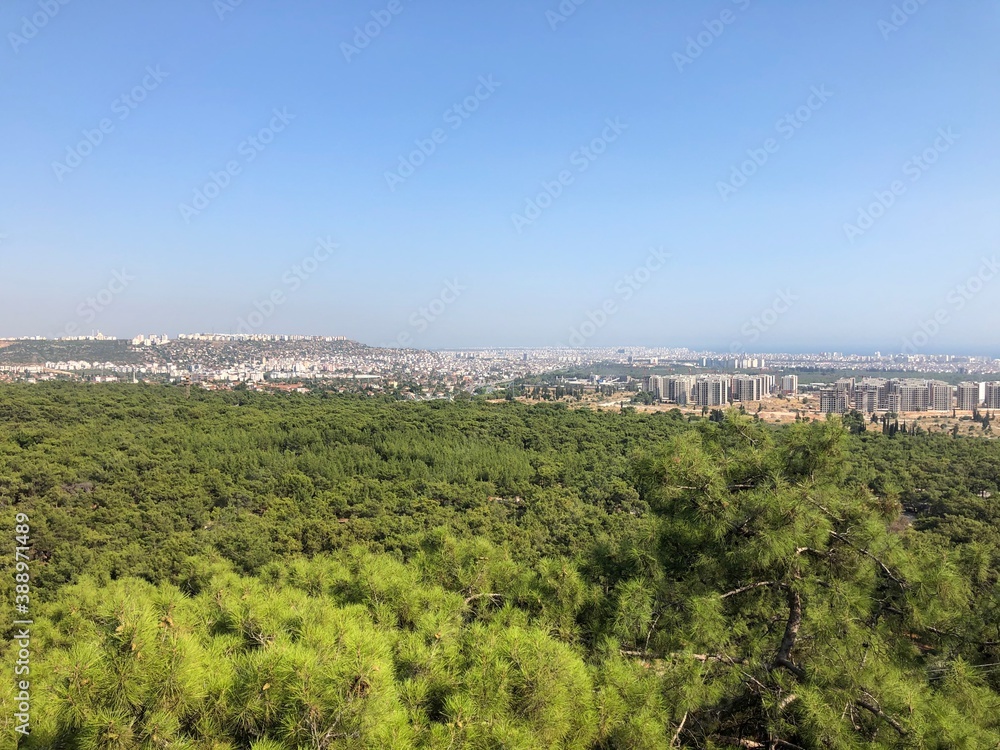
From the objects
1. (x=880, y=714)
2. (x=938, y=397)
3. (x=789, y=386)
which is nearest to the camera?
(x=880, y=714)

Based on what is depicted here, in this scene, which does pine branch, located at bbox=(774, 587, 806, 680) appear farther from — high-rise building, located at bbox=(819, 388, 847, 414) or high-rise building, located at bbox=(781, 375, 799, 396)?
high-rise building, located at bbox=(781, 375, 799, 396)

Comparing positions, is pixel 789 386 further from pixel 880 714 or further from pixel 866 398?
pixel 880 714

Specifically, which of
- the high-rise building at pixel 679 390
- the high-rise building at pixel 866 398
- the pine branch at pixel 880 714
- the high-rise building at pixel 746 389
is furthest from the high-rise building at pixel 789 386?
the pine branch at pixel 880 714

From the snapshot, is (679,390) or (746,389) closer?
(746,389)

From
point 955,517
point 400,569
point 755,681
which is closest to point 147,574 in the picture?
point 400,569

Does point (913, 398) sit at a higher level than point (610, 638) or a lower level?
lower

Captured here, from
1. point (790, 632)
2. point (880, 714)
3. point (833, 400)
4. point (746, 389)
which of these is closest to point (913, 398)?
point (833, 400)

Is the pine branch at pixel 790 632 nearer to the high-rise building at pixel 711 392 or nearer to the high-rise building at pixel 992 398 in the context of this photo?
the high-rise building at pixel 711 392

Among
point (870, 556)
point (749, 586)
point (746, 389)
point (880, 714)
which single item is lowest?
point (746, 389)

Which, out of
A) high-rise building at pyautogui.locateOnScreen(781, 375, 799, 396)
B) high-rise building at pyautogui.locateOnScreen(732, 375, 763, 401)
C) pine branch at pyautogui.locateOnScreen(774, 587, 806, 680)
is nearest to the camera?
pine branch at pyautogui.locateOnScreen(774, 587, 806, 680)

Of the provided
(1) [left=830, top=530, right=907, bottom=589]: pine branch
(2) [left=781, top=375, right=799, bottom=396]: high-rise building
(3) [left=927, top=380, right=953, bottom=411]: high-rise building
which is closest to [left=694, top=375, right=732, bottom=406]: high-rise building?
(2) [left=781, top=375, right=799, bottom=396]: high-rise building
